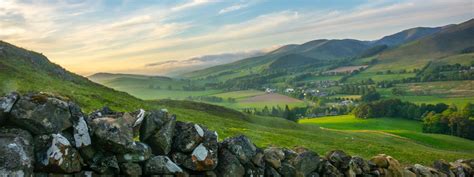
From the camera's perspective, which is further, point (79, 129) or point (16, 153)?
point (79, 129)

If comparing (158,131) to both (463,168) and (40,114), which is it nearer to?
(40,114)

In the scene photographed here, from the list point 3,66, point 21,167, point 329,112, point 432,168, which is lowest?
point 329,112

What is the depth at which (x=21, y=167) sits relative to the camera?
6461 mm

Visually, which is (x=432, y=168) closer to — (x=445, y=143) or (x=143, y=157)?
(x=143, y=157)

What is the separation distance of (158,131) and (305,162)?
384cm

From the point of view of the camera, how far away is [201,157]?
8633 mm

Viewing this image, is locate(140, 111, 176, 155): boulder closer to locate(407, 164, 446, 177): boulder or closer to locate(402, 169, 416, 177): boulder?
locate(402, 169, 416, 177): boulder

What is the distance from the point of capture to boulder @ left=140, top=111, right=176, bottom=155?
8445 mm

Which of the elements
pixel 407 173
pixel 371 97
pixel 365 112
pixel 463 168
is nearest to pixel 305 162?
pixel 407 173

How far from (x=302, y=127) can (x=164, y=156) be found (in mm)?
51157

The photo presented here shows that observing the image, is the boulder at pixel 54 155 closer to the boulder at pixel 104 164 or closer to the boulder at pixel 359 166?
the boulder at pixel 104 164

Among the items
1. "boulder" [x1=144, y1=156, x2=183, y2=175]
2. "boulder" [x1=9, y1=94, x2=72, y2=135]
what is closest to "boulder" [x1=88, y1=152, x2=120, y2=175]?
"boulder" [x1=144, y1=156, x2=183, y2=175]

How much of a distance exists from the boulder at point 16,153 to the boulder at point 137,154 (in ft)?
5.17

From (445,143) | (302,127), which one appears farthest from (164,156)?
(445,143)
